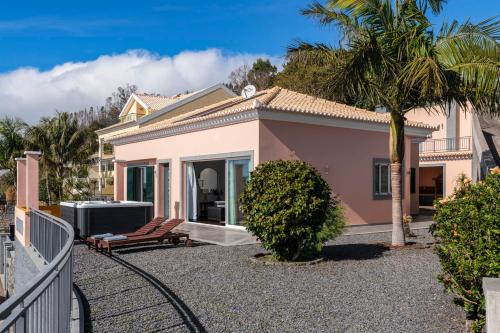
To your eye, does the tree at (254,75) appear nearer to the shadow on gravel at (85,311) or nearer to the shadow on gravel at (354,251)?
the shadow on gravel at (354,251)

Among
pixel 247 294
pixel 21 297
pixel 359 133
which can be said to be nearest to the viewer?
pixel 21 297

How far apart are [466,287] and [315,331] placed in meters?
1.81

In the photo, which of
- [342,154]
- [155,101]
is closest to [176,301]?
[342,154]

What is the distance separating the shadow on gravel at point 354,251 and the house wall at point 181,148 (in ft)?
14.1

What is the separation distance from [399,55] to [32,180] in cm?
1082

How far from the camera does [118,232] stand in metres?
14.3

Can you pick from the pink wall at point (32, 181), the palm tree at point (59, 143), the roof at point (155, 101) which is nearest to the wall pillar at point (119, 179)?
the palm tree at point (59, 143)

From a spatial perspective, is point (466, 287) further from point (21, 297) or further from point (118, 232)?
point (118, 232)

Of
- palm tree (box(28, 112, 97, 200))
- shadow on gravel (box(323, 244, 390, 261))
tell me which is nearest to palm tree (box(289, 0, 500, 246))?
shadow on gravel (box(323, 244, 390, 261))

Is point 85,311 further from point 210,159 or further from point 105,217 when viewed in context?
point 210,159

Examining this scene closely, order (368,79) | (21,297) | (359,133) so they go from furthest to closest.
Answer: (359,133), (368,79), (21,297)

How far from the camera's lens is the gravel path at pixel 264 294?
5.77 metres

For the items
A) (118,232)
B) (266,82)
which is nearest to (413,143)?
(118,232)

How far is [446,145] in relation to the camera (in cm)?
2969
